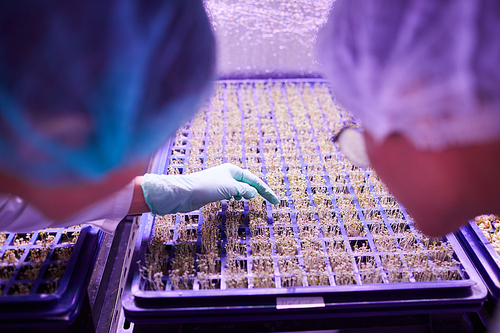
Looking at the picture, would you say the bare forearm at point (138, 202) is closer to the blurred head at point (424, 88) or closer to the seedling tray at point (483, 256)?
the blurred head at point (424, 88)

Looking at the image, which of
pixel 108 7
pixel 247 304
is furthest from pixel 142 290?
pixel 108 7

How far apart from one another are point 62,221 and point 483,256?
1.72 m

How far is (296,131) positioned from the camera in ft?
7.89

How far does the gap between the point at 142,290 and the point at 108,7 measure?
1.03 metres

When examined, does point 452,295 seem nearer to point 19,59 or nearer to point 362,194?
point 362,194

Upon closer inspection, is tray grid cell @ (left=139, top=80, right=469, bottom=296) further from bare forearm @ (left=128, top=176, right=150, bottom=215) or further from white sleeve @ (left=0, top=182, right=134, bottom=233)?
white sleeve @ (left=0, top=182, right=134, bottom=233)

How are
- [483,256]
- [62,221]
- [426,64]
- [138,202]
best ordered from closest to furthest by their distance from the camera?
[426,64]
[62,221]
[483,256]
[138,202]

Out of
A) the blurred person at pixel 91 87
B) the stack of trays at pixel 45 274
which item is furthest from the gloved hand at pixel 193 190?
the blurred person at pixel 91 87

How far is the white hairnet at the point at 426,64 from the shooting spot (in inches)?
27.6

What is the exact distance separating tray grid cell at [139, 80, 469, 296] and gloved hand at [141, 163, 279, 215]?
0.27 ft

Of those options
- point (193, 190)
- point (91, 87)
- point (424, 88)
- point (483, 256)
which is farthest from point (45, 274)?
point (483, 256)

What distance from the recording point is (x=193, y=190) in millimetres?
1660

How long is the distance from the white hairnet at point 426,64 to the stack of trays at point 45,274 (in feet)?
4.05

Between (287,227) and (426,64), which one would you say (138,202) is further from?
(426,64)
